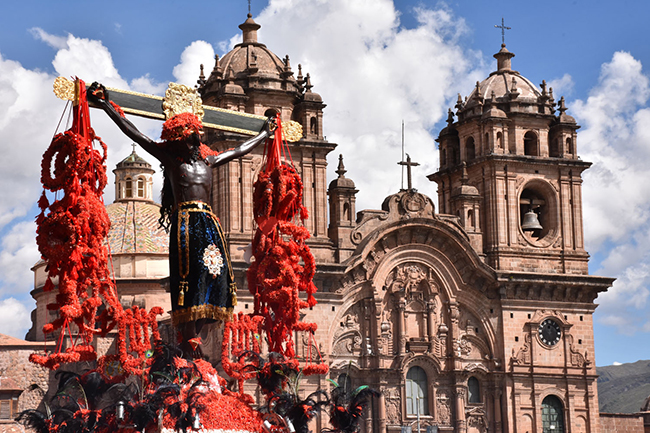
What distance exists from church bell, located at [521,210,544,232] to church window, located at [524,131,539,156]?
2368mm

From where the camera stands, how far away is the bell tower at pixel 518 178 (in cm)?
4175

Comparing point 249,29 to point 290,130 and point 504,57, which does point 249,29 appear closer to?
point 504,57

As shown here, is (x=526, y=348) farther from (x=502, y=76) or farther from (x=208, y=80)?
(x=208, y=80)

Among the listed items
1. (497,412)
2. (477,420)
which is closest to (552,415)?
(497,412)

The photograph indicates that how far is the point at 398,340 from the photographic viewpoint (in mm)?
39688

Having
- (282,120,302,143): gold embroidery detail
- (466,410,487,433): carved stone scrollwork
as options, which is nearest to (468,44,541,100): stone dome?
(466,410,487,433): carved stone scrollwork

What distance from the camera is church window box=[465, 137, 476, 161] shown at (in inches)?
1720

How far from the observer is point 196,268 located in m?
15.8

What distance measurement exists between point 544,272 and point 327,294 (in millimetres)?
8196

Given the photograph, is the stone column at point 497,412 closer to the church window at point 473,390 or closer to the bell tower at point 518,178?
the church window at point 473,390

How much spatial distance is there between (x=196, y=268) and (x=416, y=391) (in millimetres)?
24962

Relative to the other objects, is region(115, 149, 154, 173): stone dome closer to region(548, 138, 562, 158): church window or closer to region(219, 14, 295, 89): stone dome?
region(219, 14, 295, 89): stone dome

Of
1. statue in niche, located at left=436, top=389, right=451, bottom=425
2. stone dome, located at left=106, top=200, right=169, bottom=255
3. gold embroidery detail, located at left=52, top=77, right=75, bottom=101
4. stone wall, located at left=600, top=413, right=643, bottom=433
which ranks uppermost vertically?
stone dome, located at left=106, top=200, right=169, bottom=255

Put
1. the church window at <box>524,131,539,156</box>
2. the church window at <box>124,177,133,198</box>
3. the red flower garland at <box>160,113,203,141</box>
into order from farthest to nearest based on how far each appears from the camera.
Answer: the church window at <box>124,177,133,198</box>, the church window at <box>524,131,539,156</box>, the red flower garland at <box>160,113,203,141</box>
